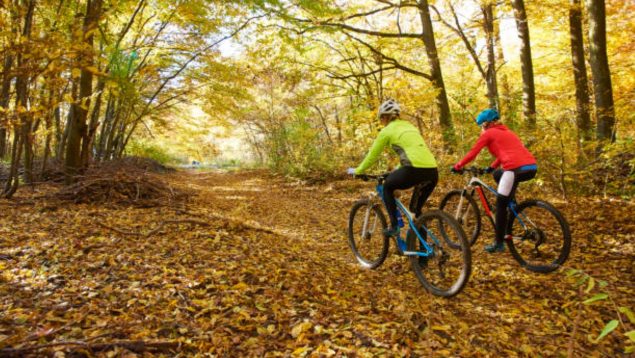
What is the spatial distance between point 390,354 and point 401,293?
1311 mm

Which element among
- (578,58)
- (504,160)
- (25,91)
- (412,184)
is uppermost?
(578,58)

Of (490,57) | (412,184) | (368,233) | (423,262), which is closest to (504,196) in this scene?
(412,184)

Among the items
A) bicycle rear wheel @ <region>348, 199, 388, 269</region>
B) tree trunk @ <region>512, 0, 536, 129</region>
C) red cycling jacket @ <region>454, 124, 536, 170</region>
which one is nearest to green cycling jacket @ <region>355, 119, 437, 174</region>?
red cycling jacket @ <region>454, 124, 536, 170</region>

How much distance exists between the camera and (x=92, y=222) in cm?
518

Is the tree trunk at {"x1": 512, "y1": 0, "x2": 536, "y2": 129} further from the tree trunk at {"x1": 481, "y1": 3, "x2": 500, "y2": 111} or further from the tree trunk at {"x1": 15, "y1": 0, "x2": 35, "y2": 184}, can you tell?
the tree trunk at {"x1": 15, "y1": 0, "x2": 35, "y2": 184}

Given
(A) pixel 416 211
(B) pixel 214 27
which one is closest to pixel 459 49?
(B) pixel 214 27

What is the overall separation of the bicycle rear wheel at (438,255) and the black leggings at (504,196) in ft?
3.73

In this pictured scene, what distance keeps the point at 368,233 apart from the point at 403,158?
1417mm

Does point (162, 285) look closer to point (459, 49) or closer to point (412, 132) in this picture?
point (412, 132)

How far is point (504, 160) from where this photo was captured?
14.8 feet

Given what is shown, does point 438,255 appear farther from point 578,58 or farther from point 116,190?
point 578,58

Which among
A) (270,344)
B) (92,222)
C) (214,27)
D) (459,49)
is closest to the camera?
(270,344)

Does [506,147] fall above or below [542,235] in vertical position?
above

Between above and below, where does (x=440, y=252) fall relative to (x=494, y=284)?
above
